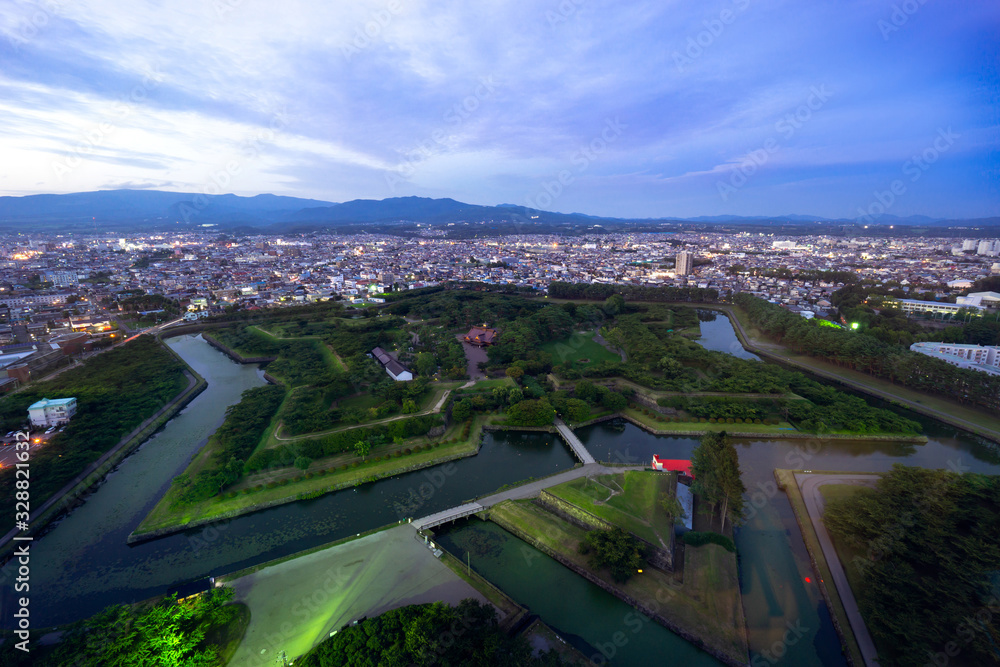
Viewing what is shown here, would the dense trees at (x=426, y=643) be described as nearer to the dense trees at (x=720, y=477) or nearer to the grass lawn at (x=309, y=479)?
the grass lawn at (x=309, y=479)

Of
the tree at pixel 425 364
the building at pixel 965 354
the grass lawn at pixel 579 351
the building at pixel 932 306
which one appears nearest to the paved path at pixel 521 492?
the tree at pixel 425 364

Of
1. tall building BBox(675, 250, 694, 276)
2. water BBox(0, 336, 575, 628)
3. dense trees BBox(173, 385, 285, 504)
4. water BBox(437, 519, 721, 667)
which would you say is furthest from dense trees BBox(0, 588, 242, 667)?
tall building BBox(675, 250, 694, 276)

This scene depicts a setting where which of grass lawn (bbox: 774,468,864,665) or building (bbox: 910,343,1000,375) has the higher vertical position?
building (bbox: 910,343,1000,375)

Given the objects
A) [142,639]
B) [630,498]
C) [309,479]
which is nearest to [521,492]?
[630,498]

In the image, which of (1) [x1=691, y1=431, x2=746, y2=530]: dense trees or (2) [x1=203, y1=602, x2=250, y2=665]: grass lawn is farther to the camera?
(1) [x1=691, y1=431, x2=746, y2=530]: dense trees

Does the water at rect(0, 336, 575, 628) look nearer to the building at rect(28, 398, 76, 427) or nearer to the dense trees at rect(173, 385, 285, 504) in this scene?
the dense trees at rect(173, 385, 285, 504)
